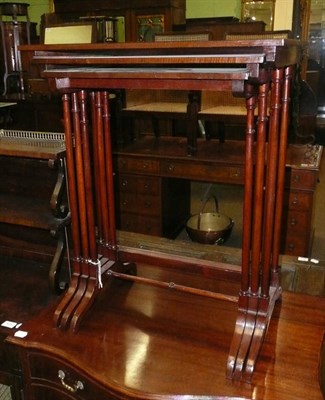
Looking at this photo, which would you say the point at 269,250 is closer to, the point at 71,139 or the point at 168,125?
the point at 71,139

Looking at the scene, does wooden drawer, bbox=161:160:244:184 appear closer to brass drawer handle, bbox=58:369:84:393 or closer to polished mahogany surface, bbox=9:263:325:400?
polished mahogany surface, bbox=9:263:325:400

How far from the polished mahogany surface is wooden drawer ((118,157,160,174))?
1.61 metres

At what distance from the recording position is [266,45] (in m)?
0.94

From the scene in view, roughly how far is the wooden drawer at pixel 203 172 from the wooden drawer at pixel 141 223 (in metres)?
0.37

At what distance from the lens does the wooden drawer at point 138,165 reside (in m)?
3.04

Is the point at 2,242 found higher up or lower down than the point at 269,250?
lower down

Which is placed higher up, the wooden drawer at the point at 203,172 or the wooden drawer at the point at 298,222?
the wooden drawer at the point at 203,172

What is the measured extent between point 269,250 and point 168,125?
135 inches

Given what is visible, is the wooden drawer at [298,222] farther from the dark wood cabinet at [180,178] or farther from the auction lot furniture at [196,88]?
the auction lot furniture at [196,88]

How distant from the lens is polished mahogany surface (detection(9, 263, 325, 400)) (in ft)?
3.56

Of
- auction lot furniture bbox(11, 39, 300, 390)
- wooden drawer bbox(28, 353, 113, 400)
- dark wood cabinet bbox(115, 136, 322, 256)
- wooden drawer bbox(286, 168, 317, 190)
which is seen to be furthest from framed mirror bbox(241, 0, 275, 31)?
wooden drawer bbox(28, 353, 113, 400)

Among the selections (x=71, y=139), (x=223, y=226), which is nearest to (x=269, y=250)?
(x=71, y=139)

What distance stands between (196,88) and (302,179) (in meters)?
1.81

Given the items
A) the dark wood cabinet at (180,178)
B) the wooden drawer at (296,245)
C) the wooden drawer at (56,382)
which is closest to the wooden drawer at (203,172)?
the dark wood cabinet at (180,178)
